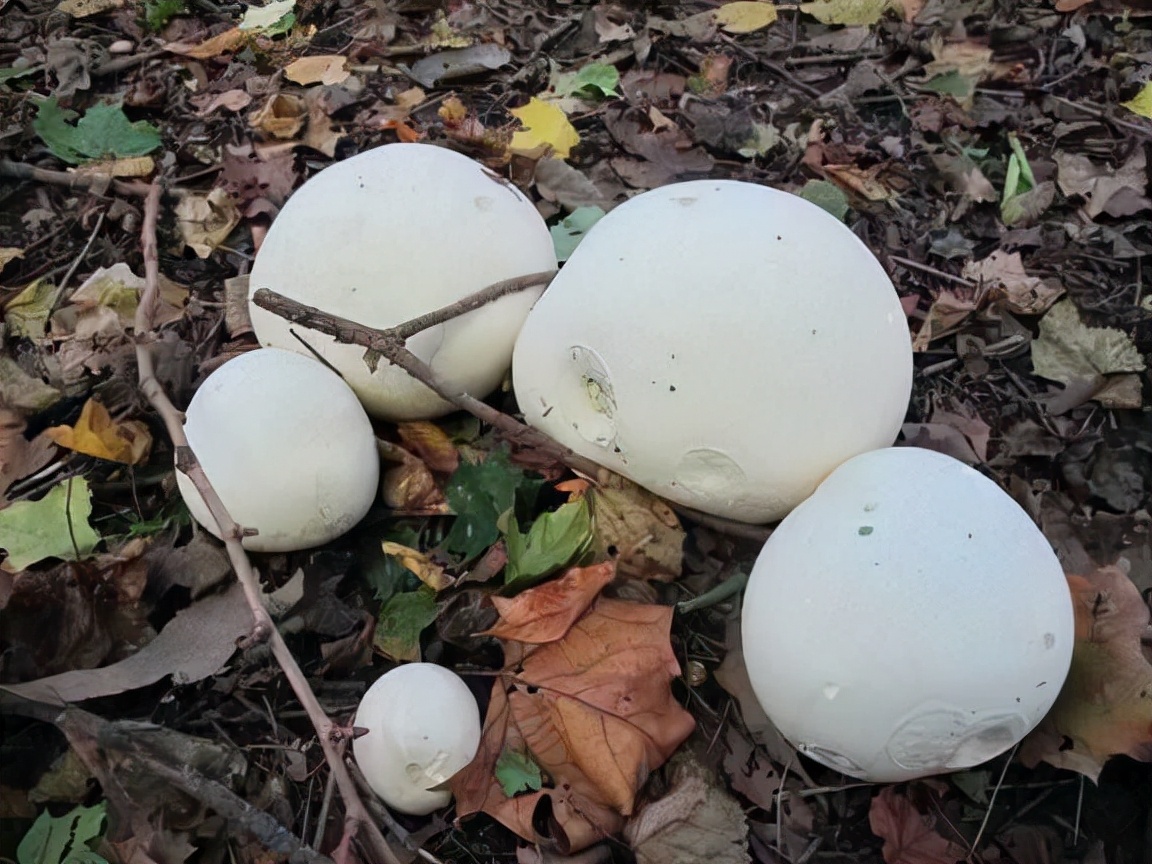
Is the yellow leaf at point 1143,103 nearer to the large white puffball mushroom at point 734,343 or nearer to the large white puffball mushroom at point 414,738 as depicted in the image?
the large white puffball mushroom at point 734,343

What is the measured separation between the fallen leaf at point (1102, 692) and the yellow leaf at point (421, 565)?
139 cm

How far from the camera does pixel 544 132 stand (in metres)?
3.57

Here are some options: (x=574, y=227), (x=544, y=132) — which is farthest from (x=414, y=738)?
(x=544, y=132)

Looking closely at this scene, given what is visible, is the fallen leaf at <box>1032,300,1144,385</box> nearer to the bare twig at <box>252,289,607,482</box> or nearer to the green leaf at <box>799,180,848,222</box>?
the green leaf at <box>799,180,848,222</box>

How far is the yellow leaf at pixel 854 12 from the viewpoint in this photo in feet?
13.8

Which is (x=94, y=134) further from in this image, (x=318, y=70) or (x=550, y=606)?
(x=550, y=606)

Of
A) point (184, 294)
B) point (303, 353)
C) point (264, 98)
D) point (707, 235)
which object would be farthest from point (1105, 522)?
point (264, 98)

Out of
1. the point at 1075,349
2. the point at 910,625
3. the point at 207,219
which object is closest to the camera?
the point at 910,625

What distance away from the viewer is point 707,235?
77.6 inches

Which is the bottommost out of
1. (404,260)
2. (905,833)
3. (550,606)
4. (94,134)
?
(905,833)

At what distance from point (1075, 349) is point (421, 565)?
83.9 inches

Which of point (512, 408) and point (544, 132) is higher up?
point (544, 132)

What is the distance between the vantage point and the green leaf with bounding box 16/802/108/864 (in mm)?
1876

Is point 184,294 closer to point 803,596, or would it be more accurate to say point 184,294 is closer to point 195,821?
point 195,821
